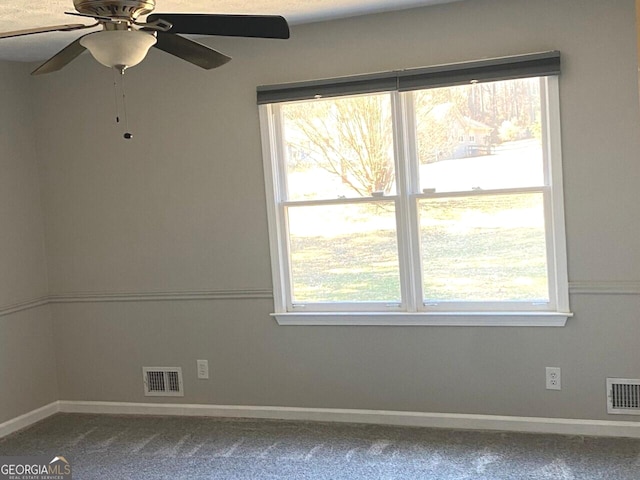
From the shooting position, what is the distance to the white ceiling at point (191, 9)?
10.5ft

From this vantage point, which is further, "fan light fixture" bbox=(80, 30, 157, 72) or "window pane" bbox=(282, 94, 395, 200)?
"window pane" bbox=(282, 94, 395, 200)

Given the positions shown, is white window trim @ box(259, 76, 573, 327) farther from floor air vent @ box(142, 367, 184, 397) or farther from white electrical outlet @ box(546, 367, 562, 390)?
floor air vent @ box(142, 367, 184, 397)

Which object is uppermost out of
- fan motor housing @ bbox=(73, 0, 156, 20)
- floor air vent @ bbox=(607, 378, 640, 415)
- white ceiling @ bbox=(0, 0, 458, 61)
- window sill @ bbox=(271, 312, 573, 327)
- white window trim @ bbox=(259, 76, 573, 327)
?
white ceiling @ bbox=(0, 0, 458, 61)

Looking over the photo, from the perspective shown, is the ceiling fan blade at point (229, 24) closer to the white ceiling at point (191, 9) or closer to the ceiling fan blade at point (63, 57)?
the ceiling fan blade at point (63, 57)

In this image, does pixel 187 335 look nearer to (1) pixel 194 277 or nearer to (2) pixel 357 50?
(1) pixel 194 277

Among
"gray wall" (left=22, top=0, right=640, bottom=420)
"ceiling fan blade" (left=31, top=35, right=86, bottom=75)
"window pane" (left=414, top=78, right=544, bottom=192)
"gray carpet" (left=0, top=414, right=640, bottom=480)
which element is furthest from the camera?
"window pane" (left=414, top=78, right=544, bottom=192)

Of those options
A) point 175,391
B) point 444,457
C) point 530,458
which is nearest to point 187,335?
point 175,391

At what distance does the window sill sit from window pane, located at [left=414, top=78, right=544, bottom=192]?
707mm

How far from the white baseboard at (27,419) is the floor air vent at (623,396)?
139 inches

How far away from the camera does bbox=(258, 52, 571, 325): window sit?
12.2 ft

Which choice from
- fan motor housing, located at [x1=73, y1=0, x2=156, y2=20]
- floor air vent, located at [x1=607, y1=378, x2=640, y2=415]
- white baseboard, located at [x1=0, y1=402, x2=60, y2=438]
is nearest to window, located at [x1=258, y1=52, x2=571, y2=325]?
floor air vent, located at [x1=607, y1=378, x2=640, y2=415]

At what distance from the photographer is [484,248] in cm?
385

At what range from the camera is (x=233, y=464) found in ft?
12.0

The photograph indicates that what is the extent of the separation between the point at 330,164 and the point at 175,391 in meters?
1.80
